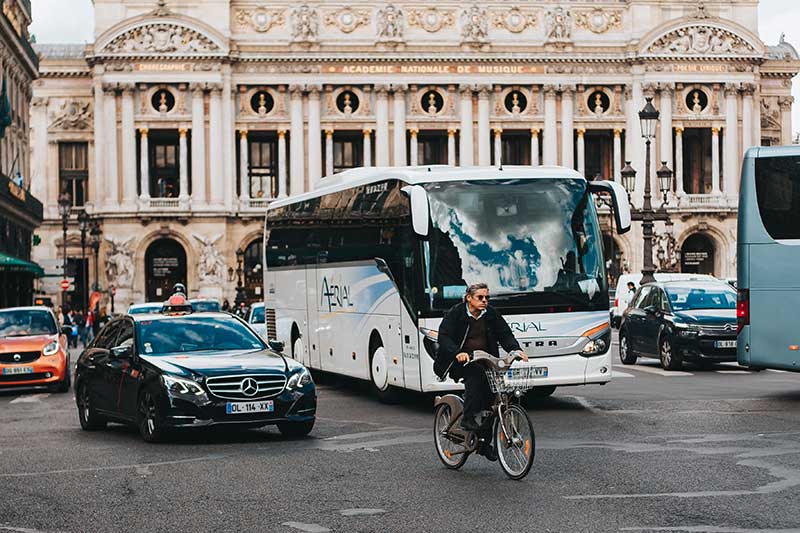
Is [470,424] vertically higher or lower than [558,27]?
lower

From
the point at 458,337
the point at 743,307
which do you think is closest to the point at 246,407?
the point at 458,337

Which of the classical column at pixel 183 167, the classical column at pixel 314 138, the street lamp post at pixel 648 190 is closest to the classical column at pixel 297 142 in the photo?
the classical column at pixel 314 138

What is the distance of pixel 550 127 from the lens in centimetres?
8962

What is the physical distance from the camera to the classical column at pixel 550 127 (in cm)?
8925

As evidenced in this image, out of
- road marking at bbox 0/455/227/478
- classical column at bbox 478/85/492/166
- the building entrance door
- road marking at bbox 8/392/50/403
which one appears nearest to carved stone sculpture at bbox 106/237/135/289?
the building entrance door

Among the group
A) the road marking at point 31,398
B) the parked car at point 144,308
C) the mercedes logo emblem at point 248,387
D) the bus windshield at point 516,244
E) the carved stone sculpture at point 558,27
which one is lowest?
the road marking at point 31,398

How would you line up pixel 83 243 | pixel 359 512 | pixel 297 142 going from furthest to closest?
1. pixel 297 142
2. pixel 83 243
3. pixel 359 512

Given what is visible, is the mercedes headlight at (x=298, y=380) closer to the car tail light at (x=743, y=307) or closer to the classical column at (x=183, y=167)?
the car tail light at (x=743, y=307)

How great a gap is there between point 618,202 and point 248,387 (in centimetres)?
665

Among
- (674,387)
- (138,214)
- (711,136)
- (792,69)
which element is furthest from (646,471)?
(792,69)

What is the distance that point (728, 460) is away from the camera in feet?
48.4

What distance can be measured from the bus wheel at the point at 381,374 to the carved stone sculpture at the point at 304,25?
65.8 meters

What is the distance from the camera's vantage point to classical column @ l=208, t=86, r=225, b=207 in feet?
284

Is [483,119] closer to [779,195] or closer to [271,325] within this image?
[271,325]
